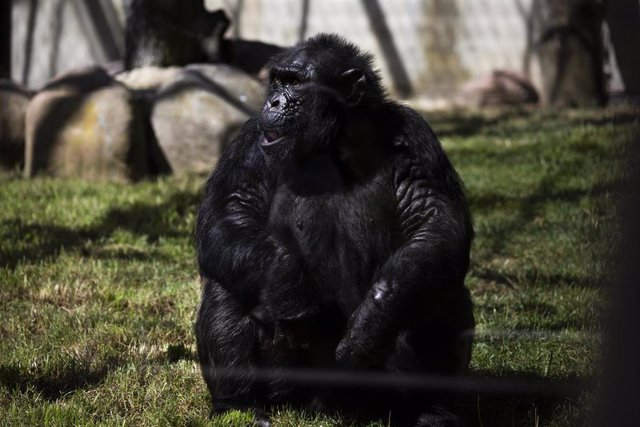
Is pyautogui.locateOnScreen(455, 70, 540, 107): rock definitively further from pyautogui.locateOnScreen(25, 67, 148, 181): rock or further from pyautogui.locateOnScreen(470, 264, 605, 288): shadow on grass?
pyautogui.locateOnScreen(470, 264, 605, 288): shadow on grass

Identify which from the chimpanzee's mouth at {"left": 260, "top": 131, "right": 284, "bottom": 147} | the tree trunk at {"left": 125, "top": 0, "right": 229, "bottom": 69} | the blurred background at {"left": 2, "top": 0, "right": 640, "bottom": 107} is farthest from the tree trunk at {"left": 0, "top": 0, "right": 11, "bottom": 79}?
the chimpanzee's mouth at {"left": 260, "top": 131, "right": 284, "bottom": 147}

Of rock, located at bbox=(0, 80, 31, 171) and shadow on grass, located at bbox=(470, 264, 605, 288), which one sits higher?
rock, located at bbox=(0, 80, 31, 171)

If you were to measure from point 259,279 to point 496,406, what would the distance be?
Answer: 51.1 inches

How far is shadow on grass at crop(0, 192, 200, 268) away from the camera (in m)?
6.30

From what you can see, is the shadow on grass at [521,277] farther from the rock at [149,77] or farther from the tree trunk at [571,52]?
the tree trunk at [571,52]

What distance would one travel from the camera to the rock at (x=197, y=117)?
8.93 meters

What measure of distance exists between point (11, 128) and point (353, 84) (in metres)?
5.47

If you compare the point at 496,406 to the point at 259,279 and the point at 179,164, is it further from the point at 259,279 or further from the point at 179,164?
the point at 179,164

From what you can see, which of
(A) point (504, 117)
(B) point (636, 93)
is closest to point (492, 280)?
(B) point (636, 93)

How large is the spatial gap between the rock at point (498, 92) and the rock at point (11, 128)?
22.0 ft

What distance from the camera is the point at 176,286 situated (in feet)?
19.2

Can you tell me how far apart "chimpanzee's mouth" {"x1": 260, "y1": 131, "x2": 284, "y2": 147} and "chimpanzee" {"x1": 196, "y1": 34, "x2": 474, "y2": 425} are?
2 centimetres

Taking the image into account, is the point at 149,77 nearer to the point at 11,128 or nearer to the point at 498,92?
the point at 11,128

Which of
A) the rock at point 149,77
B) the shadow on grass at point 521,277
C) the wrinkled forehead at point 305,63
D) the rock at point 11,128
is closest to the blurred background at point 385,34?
the rock at point 149,77
